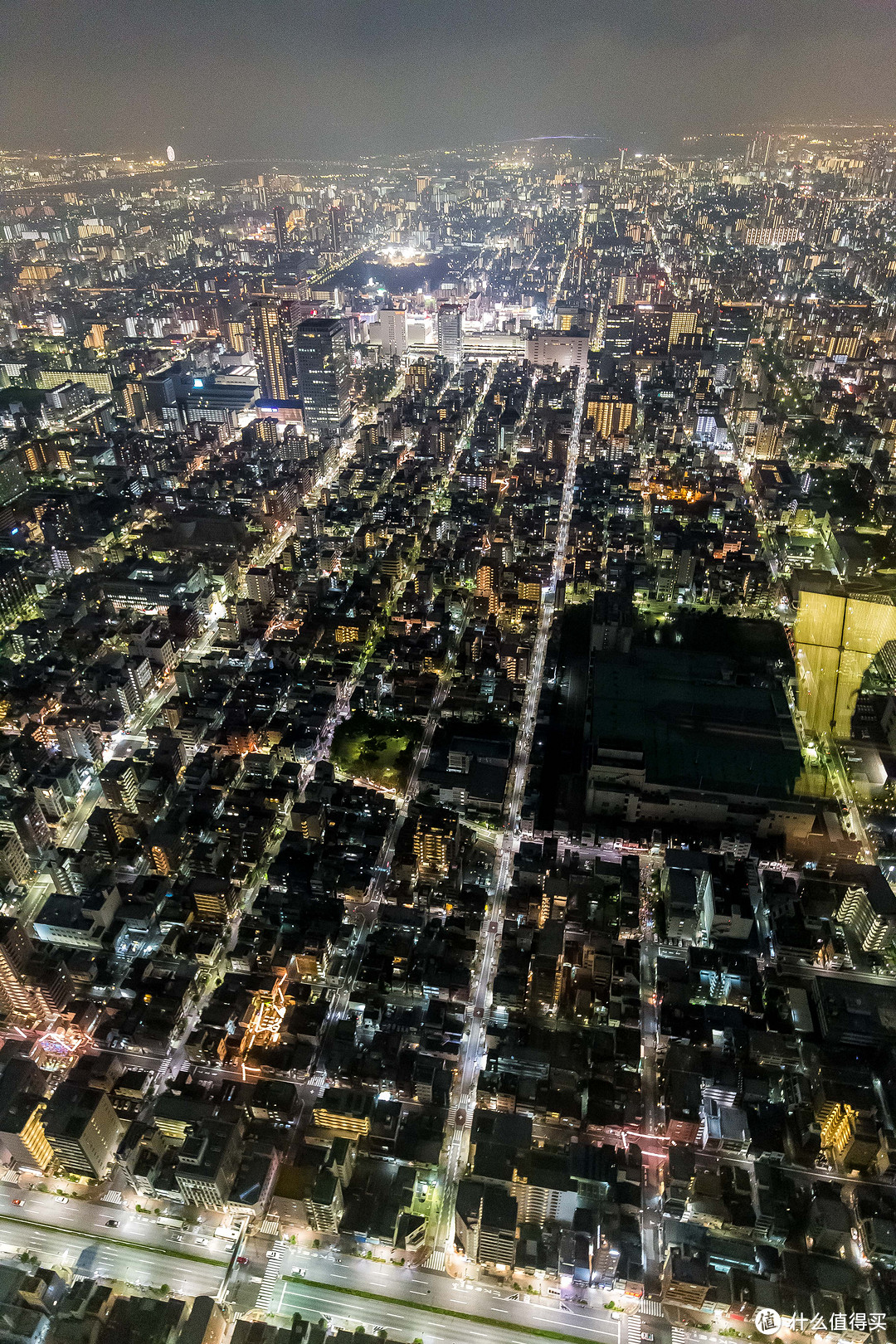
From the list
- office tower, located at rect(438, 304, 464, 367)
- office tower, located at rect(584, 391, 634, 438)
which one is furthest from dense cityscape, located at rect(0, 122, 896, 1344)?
office tower, located at rect(438, 304, 464, 367)

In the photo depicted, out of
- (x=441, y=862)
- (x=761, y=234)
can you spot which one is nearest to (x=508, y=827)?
(x=441, y=862)

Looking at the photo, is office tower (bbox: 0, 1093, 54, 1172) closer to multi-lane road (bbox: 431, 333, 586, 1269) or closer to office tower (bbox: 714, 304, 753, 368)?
multi-lane road (bbox: 431, 333, 586, 1269)

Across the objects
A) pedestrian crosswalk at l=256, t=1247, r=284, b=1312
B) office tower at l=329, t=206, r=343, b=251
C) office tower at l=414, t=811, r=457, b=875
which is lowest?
pedestrian crosswalk at l=256, t=1247, r=284, b=1312

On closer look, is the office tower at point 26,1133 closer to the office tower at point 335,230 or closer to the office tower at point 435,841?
the office tower at point 435,841

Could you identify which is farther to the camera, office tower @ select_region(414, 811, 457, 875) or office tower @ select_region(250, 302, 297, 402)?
office tower @ select_region(250, 302, 297, 402)

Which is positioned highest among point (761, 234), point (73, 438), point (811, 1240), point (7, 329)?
point (761, 234)

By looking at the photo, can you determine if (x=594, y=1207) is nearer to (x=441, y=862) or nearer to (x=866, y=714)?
(x=441, y=862)
